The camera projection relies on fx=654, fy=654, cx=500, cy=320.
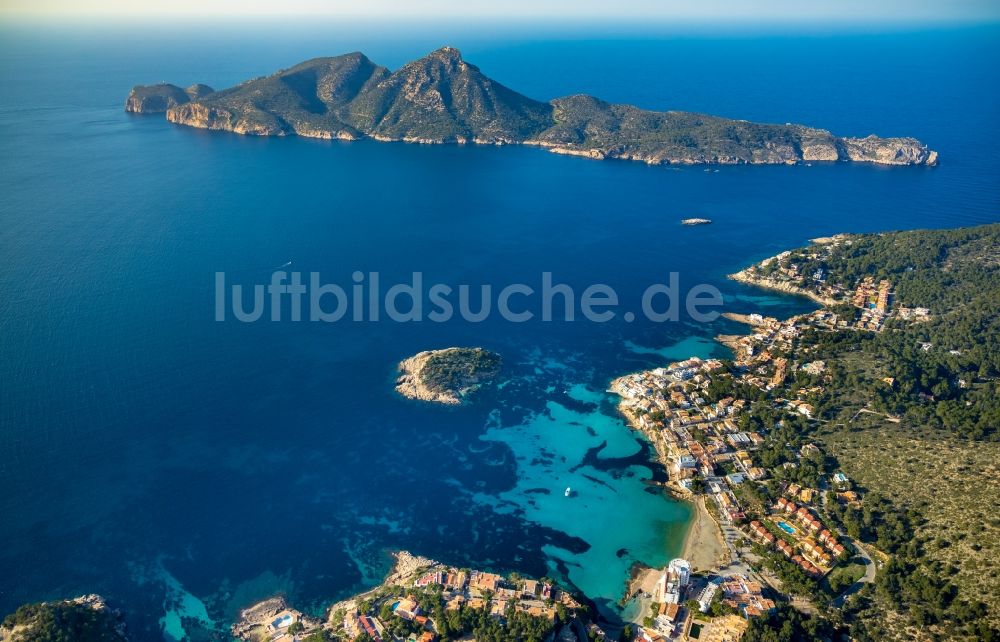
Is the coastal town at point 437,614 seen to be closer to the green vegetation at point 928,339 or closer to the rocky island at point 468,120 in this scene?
the green vegetation at point 928,339

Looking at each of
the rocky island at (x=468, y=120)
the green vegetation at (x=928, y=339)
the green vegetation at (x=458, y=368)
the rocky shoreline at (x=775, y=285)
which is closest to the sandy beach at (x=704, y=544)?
the green vegetation at (x=928, y=339)

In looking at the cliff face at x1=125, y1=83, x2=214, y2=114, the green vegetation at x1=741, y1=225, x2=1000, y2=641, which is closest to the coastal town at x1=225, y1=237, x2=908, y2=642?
the green vegetation at x1=741, y1=225, x2=1000, y2=641

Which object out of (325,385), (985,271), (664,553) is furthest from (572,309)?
(985,271)

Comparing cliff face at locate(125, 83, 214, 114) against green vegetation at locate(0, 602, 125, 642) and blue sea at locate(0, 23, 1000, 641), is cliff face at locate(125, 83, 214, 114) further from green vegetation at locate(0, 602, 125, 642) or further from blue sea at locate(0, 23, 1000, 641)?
green vegetation at locate(0, 602, 125, 642)

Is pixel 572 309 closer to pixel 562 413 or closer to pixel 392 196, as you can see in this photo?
pixel 562 413

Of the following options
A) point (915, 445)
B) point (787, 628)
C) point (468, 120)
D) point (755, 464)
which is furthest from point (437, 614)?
point (468, 120)
